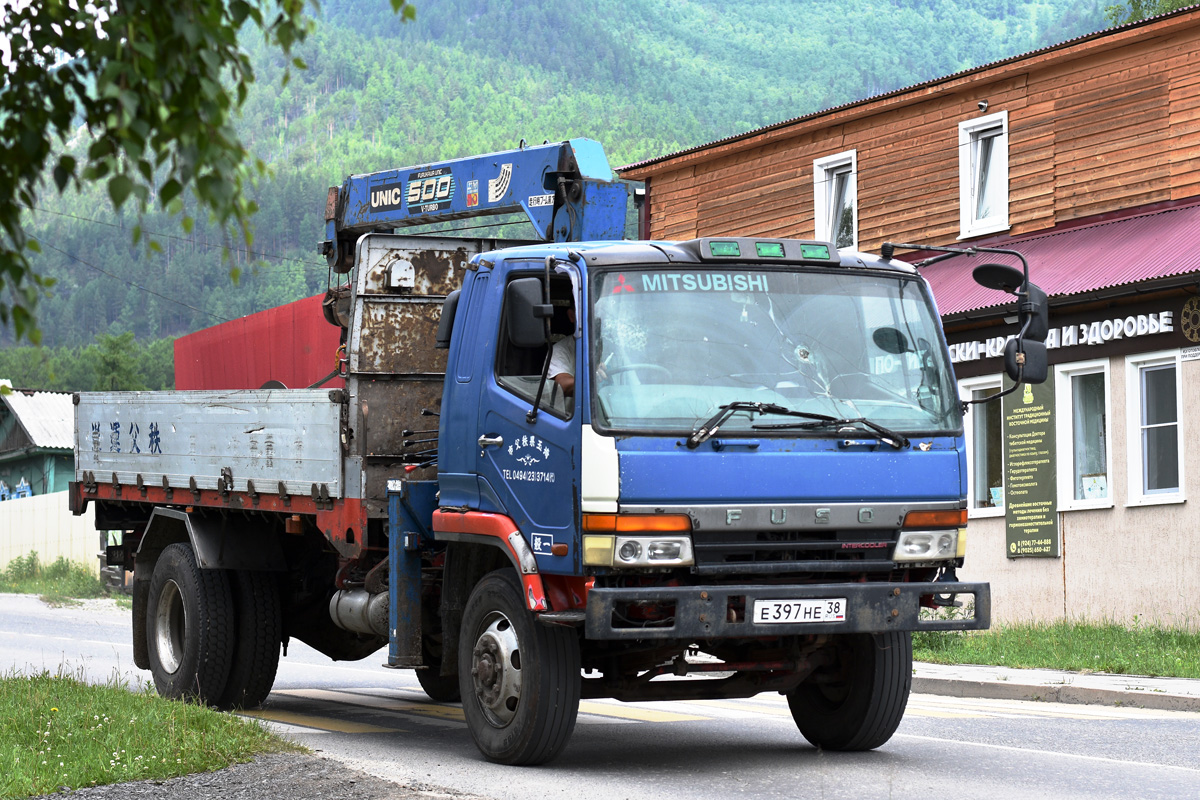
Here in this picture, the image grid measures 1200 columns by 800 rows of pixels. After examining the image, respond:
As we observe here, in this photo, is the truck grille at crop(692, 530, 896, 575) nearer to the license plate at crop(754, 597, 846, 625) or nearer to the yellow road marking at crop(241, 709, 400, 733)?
the license plate at crop(754, 597, 846, 625)

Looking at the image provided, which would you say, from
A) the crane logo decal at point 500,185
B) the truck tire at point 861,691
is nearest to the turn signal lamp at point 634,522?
the truck tire at point 861,691

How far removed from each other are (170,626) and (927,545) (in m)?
5.79

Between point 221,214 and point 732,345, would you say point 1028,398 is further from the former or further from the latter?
point 221,214

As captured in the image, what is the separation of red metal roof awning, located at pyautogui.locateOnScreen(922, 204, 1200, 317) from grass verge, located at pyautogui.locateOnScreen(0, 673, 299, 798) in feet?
37.5

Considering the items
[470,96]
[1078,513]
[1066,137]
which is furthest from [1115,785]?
[470,96]

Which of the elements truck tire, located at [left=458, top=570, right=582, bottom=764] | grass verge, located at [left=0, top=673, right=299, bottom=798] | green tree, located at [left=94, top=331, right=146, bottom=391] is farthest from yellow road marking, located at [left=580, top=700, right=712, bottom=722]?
green tree, located at [left=94, top=331, right=146, bottom=391]

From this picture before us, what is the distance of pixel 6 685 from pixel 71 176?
8048 mm

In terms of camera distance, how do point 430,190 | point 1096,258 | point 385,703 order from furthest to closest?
1. point 1096,258
2. point 385,703
3. point 430,190

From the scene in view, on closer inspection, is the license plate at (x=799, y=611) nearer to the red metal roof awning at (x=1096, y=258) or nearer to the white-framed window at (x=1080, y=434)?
the red metal roof awning at (x=1096, y=258)

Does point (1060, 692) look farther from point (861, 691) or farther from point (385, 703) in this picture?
point (385, 703)

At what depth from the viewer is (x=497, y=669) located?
27.1ft

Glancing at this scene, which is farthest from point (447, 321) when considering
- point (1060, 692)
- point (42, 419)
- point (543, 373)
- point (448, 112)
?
point (448, 112)

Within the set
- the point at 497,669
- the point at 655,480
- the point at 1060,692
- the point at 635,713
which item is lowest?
the point at 1060,692

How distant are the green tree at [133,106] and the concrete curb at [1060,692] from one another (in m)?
10.1
